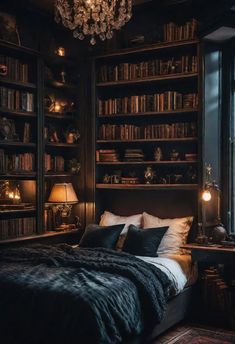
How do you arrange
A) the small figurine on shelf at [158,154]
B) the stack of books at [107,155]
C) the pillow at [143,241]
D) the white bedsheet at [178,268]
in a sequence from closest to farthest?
the white bedsheet at [178,268]
the pillow at [143,241]
the small figurine on shelf at [158,154]
the stack of books at [107,155]

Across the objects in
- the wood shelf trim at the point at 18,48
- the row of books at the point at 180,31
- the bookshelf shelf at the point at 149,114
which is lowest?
the bookshelf shelf at the point at 149,114

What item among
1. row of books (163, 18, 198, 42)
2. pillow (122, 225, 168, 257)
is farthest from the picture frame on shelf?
pillow (122, 225, 168, 257)

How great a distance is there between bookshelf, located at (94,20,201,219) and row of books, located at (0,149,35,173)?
880mm

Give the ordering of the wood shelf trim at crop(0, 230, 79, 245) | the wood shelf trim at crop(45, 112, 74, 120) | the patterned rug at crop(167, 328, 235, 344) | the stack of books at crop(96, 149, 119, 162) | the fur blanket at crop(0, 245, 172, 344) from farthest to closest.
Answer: the stack of books at crop(96, 149, 119, 162), the wood shelf trim at crop(45, 112, 74, 120), the wood shelf trim at crop(0, 230, 79, 245), the patterned rug at crop(167, 328, 235, 344), the fur blanket at crop(0, 245, 172, 344)

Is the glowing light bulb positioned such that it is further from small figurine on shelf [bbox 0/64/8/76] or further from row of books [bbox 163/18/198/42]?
small figurine on shelf [bbox 0/64/8/76]

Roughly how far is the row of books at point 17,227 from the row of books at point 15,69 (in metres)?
1.57

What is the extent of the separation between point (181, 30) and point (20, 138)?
219cm

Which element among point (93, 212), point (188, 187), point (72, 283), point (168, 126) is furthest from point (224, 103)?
point (72, 283)

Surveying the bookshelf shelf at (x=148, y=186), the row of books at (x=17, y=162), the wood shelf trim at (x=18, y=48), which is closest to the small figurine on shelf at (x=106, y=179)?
the bookshelf shelf at (x=148, y=186)

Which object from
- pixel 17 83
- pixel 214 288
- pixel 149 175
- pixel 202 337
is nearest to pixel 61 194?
pixel 149 175

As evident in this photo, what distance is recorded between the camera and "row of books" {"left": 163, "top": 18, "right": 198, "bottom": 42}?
514 cm

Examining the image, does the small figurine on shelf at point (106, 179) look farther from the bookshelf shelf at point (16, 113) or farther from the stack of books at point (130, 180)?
the bookshelf shelf at point (16, 113)

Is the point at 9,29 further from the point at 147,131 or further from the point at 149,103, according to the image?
the point at 147,131

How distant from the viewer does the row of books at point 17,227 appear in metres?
5.00
